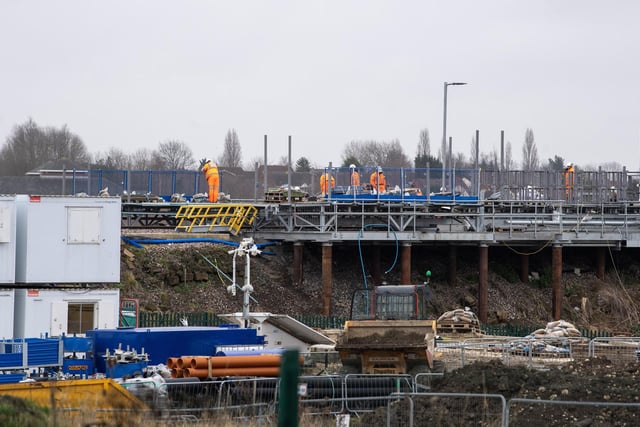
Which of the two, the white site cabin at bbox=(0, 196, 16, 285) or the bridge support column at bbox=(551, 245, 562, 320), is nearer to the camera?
the white site cabin at bbox=(0, 196, 16, 285)

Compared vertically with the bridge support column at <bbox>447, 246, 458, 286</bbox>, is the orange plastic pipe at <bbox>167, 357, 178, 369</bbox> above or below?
below

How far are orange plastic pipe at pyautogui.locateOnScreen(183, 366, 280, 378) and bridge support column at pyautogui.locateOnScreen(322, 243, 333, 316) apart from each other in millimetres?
22210

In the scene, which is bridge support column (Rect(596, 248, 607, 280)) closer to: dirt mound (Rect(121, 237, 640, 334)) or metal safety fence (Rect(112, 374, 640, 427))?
dirt mound (Rect(121, 237, 640, 334))

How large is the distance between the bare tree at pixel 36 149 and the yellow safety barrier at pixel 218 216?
137 ft

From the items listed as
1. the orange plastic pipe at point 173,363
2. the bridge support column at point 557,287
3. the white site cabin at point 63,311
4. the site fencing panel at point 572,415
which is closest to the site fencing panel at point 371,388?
the site fencing panel at point 572,415

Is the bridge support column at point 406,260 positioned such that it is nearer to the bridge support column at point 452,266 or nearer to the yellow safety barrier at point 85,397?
the bridge support column at point 452,266

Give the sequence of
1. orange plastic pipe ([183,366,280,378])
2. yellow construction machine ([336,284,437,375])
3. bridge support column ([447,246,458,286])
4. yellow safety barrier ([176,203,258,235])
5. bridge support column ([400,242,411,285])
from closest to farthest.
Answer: orange plastic pipe ([183,366,280,378]) < yellow construction machine ([336,284,437,375]) < bridge support column ([400,242,411,285]) < yellow safety barrier ([176,203,258,235]) < bridge support column ([447,246,458,286])

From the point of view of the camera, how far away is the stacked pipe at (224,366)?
21.1 m

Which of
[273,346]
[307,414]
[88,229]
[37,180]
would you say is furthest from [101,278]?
[37,180]

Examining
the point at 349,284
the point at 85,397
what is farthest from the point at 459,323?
the point at 85,397

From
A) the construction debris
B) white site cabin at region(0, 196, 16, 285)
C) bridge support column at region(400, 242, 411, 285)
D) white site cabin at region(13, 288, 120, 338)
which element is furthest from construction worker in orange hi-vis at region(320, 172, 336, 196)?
white site cabin at region(0, 196, 16, 285)

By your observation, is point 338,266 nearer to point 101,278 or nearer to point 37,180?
point 101,278

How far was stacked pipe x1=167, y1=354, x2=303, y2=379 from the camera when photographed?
832 inches

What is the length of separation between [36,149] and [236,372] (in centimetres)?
7540
